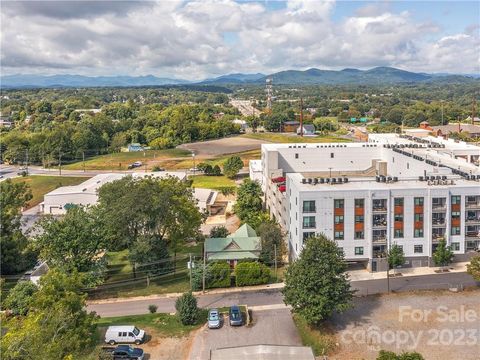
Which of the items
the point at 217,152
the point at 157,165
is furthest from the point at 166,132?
the point at 157,165

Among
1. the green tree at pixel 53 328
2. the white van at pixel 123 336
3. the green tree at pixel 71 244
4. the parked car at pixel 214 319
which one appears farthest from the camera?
the green tree at pixel 71 244

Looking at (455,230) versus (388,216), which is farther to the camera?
(455,230)

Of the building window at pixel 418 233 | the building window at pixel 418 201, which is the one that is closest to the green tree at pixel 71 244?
the building window at pixel 418 233

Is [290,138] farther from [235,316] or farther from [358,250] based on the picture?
[235,316]

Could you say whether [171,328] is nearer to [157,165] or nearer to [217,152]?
[157,165]

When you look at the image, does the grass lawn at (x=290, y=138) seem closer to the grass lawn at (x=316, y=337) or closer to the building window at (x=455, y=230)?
the building window at (x=455, y=230)

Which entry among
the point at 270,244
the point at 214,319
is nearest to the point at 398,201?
the point at 270,244
